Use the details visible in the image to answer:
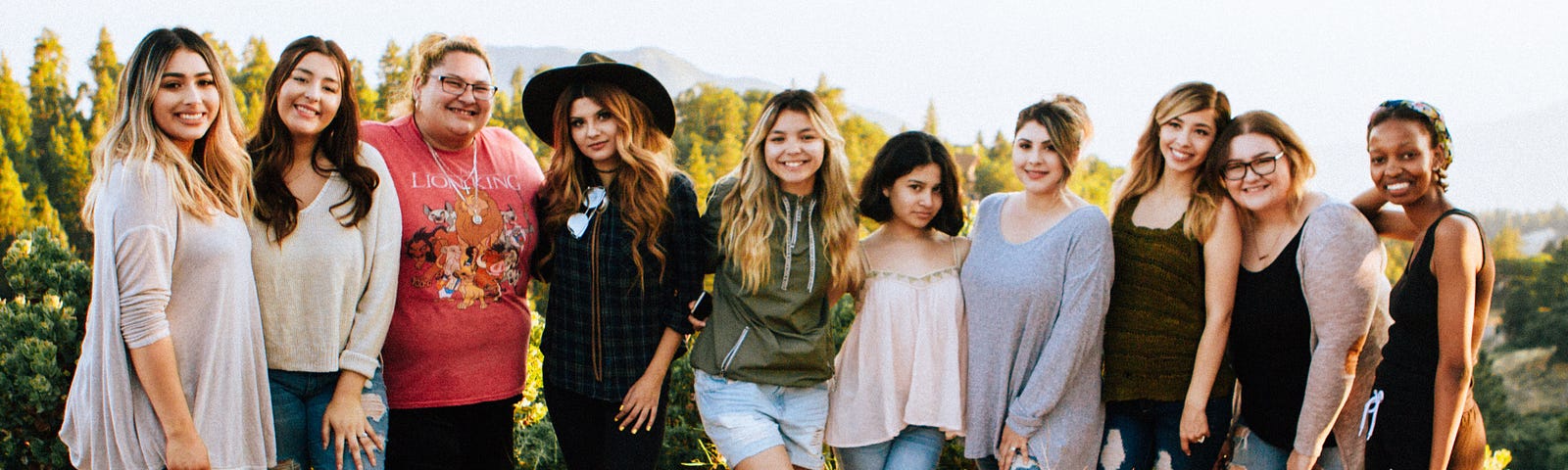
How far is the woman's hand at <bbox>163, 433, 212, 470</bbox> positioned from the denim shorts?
1527mm

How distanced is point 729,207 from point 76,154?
138 ft

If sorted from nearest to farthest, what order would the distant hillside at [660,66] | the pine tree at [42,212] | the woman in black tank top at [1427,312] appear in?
1. the woman in black tank top at [1427,312]
2. the pine tree at [42,212]
3. the distant hillside at [660,66]

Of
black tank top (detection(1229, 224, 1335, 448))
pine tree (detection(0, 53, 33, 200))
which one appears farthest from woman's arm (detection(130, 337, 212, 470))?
pine tree (detection(0, 53, 33, 200))

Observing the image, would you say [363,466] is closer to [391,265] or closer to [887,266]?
[391,265]

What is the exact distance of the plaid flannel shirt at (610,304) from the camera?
333 centimetres

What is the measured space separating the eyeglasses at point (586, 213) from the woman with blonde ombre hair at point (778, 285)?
0.40 meters

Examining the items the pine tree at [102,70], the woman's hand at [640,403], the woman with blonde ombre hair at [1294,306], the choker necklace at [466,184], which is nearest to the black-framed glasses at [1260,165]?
the woman with blonde ombre hair at [1294,306]

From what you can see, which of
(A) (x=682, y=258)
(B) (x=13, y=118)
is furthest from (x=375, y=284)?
(B) (x=13, y=118)

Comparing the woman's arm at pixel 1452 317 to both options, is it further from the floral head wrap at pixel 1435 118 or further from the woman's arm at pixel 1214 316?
the woman's arm at pixel 1214 316

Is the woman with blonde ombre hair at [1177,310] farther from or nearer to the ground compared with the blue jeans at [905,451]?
farther from the ground

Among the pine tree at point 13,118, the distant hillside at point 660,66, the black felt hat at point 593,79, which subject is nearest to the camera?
the black felt hat at point 593,79

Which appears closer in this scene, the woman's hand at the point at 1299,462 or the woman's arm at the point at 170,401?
the woman's arm at the point at 170,401

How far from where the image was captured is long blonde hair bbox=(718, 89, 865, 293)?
130 inches

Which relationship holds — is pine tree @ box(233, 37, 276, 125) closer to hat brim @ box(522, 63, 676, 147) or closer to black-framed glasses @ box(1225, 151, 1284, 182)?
hat brim @ box(522, 63, 676, 147)
